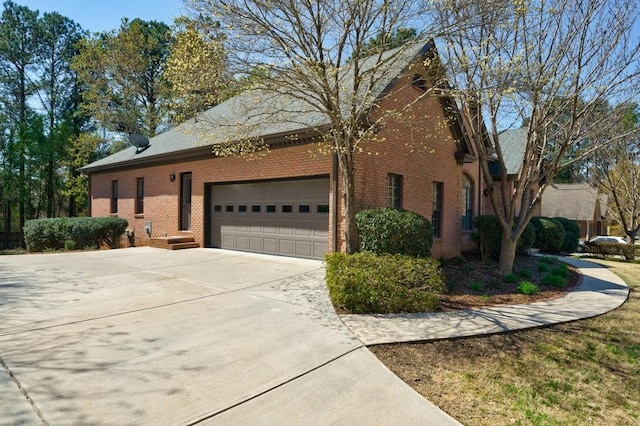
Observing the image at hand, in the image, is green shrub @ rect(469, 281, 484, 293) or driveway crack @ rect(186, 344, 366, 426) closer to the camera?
driveway crack @ rect(186, 344, 366, 426)

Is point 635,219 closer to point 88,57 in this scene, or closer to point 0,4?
point 88,57

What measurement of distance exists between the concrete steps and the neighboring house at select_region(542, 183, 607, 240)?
102 ft

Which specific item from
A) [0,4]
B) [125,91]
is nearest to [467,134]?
[125,91]

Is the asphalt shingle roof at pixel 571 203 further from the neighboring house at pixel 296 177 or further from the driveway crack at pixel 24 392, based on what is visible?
the driveway crack at pixel 24 392

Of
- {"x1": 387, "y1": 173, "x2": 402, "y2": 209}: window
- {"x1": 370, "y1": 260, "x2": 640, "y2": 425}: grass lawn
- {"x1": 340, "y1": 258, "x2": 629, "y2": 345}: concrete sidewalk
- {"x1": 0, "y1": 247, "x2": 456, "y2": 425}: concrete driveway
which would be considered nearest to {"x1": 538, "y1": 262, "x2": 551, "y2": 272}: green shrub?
{"x1": 340, "y1": 258, "x2": 629, "y2": 345}: concrete sidewalk

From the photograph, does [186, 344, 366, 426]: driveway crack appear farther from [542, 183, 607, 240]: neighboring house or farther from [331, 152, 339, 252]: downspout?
[542, 183, 607, 240]: neighboring house

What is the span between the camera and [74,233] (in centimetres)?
1573

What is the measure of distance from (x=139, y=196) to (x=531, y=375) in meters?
17.4

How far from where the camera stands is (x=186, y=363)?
4.00 meters

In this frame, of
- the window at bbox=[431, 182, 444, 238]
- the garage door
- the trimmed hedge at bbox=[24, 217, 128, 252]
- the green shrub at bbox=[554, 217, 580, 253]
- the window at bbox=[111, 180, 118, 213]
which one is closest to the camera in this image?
the garage door

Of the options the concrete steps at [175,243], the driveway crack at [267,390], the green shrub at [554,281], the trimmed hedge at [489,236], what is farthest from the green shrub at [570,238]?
the driveway crack at [267,390]

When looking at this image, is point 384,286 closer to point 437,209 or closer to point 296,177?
point 296,177

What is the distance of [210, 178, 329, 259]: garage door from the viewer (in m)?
10.8

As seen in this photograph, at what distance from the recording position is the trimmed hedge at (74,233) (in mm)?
15727
